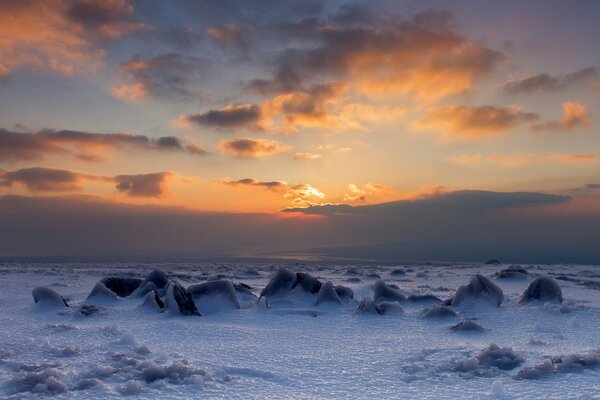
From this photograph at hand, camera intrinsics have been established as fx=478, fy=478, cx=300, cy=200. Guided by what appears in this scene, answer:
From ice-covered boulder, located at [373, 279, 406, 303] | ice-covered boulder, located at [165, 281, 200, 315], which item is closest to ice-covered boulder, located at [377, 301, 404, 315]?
ice-covered boulder, located at [373, 279, 406, 303]

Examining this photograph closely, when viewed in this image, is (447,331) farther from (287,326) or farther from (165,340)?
(165,340)

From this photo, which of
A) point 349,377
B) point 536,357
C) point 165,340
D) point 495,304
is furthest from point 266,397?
point 495,304

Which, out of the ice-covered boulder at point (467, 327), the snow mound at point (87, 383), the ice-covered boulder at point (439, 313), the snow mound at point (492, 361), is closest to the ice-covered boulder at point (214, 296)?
the ice-covered boulder at point (439, 313)

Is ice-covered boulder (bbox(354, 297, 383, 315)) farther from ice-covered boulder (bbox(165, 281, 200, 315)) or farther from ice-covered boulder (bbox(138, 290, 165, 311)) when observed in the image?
ice-covered boulder (bbox(138, 290, 165, 311))

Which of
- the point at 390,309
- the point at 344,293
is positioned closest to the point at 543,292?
the point at 390,309

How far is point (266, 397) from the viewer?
347cm

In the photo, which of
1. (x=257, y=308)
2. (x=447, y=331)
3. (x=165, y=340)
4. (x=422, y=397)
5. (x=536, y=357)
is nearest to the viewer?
(x=422, y=397)

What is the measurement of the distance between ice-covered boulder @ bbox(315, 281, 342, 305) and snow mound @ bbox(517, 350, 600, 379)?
12.9 feet

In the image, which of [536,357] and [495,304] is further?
[495,304]

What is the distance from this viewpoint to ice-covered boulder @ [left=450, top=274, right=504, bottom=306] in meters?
7.56

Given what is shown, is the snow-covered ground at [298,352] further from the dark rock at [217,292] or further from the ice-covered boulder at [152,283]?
the ice-covered boulder at [152,283]

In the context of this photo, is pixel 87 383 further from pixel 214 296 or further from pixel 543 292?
pixel 543 292

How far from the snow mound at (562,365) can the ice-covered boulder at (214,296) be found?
4.51 meters

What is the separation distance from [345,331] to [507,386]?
8.23 ft
